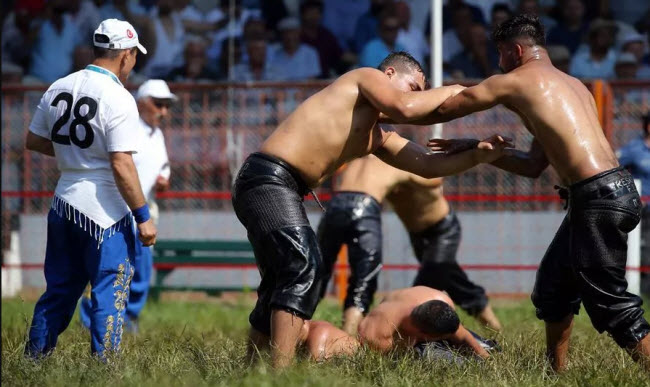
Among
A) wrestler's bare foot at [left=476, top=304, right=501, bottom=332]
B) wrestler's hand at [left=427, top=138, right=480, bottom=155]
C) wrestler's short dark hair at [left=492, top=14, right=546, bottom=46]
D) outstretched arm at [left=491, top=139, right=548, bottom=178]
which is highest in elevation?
wrestler's short dark hair at [left=492, top=14, right=546, bottom=46]

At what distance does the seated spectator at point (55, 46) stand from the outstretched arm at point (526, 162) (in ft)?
21.8

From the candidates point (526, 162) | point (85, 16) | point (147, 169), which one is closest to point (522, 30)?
point (526, 162)

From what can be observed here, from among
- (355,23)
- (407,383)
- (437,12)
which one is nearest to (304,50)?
(355,23)

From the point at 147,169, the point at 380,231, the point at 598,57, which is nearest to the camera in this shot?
the point at 380,231

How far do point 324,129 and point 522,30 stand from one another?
1050 mm

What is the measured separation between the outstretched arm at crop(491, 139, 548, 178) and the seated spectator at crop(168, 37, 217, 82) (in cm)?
585

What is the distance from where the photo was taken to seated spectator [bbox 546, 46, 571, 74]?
389 inches

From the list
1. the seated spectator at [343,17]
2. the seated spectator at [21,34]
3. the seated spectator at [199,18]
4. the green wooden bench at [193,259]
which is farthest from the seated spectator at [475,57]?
the seated spectator at [21,34]

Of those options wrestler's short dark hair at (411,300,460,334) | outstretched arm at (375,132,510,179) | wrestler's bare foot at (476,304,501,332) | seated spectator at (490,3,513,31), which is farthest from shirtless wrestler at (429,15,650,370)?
seated spectator at (490,3,513,31)

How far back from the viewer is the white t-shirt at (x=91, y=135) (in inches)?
194

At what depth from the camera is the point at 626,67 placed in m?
9.94

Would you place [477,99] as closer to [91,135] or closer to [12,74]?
[91,135]

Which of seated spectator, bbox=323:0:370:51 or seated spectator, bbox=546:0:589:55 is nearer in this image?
seated spectator, bbox=546:0:589:55

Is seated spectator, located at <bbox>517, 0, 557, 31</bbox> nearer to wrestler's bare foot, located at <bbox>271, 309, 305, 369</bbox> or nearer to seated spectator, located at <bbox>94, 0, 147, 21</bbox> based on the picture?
seated spectator, located at <bbox>94, 0, 147, 21</bbox>
